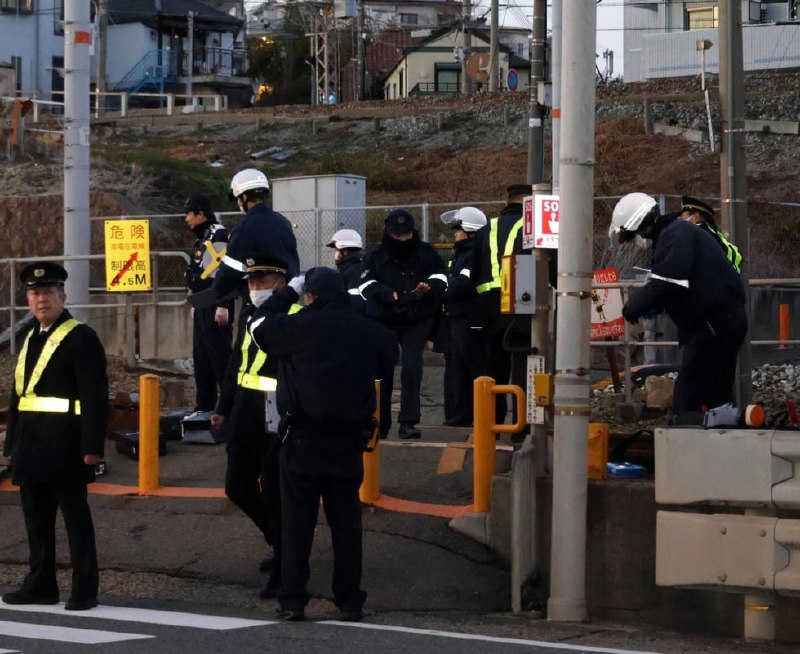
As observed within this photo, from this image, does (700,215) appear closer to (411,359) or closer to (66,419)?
(411,359)

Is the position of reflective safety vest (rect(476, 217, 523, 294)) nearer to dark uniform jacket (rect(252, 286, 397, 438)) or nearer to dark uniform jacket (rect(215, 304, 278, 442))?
dark uniform jacket (rect(215, 304, 278, 442))

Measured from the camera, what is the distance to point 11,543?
1013cm

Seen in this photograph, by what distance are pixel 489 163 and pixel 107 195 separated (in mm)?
12969

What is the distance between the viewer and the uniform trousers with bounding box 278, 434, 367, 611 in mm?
7809

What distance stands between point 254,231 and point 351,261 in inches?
52.7

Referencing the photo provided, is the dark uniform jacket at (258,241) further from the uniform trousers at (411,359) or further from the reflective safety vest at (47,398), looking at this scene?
the reflective safety vest at (47,398)

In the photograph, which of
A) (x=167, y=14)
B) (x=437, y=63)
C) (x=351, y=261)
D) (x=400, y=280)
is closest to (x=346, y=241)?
(x=351, y=261)

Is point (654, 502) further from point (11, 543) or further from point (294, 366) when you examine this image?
point (11, 543)

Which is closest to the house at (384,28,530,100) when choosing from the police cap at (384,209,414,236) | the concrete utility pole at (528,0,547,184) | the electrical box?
the concrete utility pole at (528,0,547,184)

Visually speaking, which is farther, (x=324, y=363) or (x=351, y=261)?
(x=351, y=261)

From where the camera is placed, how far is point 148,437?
34.6ft

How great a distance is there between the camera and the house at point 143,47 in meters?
61.0

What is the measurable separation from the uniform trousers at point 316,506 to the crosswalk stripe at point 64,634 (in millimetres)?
947

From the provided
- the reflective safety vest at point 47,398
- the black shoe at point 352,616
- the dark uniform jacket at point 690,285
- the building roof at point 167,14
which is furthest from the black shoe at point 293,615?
the building roof at point 167,14
